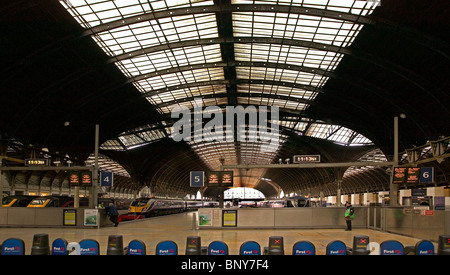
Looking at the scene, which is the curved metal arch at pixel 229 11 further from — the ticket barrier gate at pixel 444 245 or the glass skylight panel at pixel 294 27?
the ticket barrier gate at pixel 444 245

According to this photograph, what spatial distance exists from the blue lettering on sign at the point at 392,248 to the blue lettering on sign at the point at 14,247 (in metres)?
7.12

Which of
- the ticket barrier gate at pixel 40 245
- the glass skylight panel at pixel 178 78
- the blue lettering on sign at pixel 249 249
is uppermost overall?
the glass skylight panel at pixel 178 78

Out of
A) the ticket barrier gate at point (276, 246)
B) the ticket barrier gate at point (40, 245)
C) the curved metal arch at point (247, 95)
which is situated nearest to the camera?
the ticket barrier gate at point (276, 246)

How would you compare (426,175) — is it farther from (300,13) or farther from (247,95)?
(247,95)

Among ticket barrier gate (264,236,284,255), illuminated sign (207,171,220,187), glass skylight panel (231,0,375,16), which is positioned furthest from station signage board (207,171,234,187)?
ticket barrier gate (264,236,284,255)

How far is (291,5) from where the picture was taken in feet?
88.2

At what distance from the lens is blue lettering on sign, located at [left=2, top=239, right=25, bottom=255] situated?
8242mm

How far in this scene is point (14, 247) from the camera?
27.1ft

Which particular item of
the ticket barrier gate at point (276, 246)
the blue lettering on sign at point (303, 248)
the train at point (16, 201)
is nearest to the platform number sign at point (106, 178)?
the train at point (16, 201)

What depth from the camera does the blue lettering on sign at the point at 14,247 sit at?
8242 mm

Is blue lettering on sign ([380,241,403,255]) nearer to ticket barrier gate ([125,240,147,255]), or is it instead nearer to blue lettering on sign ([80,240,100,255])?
ticket barrier gate ([125,240,147,255])

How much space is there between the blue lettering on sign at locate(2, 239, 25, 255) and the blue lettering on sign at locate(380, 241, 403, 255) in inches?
280

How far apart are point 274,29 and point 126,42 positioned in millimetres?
11468

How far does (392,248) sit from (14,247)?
7.45 meters
